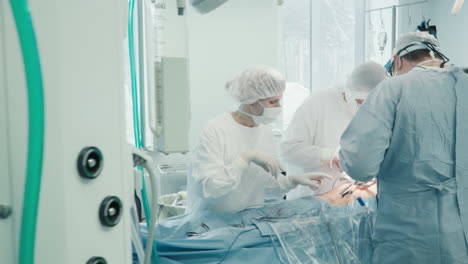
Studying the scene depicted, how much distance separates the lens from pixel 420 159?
61.1 inches

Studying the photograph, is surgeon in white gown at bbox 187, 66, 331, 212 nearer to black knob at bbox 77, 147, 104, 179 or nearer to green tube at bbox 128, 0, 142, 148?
green tube at bbox 128, 0, 142, 148

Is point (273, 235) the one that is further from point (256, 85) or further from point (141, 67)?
point (141, 67)

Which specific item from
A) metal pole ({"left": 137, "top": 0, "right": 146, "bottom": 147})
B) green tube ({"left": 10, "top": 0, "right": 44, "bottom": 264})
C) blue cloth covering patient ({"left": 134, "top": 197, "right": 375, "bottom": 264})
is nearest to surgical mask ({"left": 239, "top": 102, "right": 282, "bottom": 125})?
blue cloth covering patient ({"left": 134, "top": 197, "right": 375, "bottom": 264})

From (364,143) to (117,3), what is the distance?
1.17 m

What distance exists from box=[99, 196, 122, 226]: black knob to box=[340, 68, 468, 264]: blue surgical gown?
113 centimetres

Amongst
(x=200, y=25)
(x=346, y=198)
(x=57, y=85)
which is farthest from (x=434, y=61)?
(x=200, y=25)

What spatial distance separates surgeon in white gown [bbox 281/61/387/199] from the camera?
92.4 inches

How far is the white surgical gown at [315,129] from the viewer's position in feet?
7.94

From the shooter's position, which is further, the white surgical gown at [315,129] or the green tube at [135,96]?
the white surgical gown at [315,129]

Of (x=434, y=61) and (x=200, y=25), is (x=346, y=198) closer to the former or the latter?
(x=434, y=61)

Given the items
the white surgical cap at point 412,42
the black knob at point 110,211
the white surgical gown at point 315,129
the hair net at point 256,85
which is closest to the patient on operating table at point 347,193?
the white surgical gown at point 315,129

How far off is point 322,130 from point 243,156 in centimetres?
76

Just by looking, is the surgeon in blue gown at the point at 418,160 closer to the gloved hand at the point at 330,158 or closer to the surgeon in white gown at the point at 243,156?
the surgeon in white gown at the point at 243,156

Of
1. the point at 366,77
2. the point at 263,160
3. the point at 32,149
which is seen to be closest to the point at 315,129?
the point at 366,77
